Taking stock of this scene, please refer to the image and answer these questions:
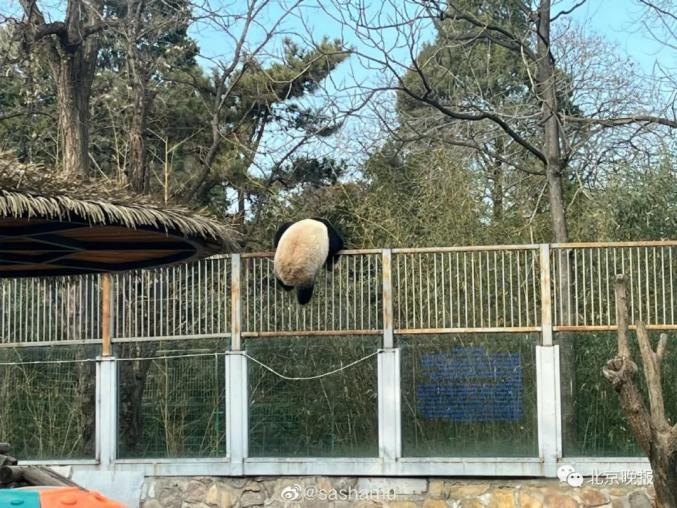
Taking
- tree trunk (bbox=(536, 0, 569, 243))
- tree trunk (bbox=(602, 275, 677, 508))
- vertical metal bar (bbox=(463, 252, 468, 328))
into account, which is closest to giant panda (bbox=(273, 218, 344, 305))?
vertical metal bar (bbox=(463, 252, 468, 328))

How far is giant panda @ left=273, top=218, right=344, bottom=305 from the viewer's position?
8391 mm

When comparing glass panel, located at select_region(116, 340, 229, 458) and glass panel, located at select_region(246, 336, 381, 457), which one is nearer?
glass panel, located at select_region(246, 336, 381, 457)

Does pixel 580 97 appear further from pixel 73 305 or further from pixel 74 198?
pixel 74 198

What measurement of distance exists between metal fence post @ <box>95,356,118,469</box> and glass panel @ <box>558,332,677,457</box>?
393 cm

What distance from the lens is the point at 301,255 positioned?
8.42 metres

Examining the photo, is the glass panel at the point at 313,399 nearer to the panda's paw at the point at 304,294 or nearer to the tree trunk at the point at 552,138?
the panda's paw at the point at 304,294

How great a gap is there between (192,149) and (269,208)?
2722mm

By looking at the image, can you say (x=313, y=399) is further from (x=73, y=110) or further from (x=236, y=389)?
(x=73, y=110)

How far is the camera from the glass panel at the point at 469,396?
8.29 metres

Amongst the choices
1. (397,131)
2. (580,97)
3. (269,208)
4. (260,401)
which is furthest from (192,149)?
(260,401)

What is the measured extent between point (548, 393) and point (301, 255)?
7.63 ft

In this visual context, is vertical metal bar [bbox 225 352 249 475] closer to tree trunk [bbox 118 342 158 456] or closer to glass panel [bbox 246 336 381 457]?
glass panel [bbox 246 336 381 457]

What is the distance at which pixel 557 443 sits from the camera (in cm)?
813

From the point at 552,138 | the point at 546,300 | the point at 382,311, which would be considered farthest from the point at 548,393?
the point at 552,138
